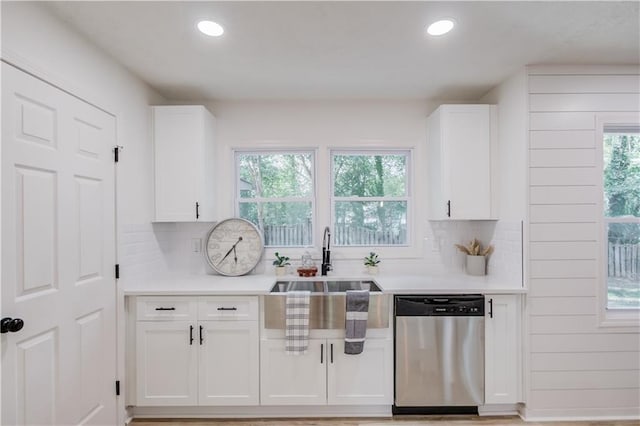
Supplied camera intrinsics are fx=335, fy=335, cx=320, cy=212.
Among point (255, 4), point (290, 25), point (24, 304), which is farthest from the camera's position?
point (290, 25)

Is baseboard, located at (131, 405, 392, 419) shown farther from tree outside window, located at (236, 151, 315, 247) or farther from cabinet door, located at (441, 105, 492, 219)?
cabinet door, located at (441, 105, 492, 219)

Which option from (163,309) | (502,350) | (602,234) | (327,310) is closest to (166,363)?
(163,309)

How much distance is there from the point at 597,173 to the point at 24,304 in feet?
11.3

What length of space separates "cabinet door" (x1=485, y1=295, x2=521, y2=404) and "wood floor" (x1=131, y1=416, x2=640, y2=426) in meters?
0.13

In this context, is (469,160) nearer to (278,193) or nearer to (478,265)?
(478,265)

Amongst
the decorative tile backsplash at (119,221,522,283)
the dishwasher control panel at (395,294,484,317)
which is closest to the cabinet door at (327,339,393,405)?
the dishwasher control panel at (395,294,484,317)

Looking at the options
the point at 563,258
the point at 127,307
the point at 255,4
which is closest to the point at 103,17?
the point at 255,4

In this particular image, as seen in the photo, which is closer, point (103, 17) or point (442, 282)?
point (103, 17)

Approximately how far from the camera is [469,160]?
2.73 m

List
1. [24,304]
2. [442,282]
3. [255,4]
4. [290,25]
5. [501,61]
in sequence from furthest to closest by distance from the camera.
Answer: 1. [442,282]
2. [501,61]
3. [290,25]
4. [255,4]
5. [24,304]

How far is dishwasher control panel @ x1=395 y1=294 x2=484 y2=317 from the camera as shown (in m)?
2.33

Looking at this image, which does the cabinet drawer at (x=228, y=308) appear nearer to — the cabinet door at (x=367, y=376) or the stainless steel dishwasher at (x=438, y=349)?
the cabinet door at (x=367, y=376)

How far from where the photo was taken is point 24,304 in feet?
4.98

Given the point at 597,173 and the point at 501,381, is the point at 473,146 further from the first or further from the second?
the point at 501,381
